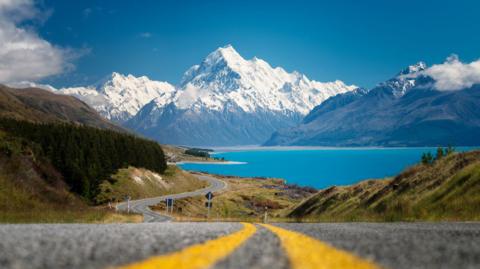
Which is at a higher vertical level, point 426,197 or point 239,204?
Result: point 426,197

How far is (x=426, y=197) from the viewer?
24.4m

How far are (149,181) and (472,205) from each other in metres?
106

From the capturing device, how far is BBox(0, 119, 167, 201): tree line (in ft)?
302

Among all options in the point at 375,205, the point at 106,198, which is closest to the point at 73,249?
the point at 375,205

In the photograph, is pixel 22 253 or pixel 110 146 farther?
pixel 110 146

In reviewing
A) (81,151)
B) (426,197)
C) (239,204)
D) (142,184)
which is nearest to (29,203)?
(426,197)

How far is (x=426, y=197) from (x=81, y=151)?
87099mm

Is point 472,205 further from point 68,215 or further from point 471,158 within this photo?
point 68,215

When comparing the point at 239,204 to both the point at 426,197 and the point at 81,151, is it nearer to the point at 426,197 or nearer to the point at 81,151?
the point at 81,151

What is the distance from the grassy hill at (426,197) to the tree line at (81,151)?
218ft

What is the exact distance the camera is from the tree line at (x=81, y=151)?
3627 inches

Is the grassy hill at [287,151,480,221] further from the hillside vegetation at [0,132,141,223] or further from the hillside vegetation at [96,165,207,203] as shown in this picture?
the hillside vegetation at [96,165,207,203]

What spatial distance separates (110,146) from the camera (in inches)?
4464

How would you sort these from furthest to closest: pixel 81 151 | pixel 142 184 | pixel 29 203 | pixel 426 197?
pixel 142 184 → pixel 81 151 → pixel 29 203 → pixel 426 197
